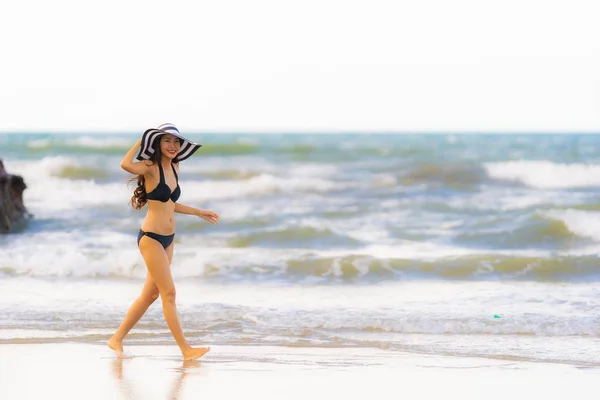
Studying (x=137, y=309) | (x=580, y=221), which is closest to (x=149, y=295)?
(x=137, y=309)

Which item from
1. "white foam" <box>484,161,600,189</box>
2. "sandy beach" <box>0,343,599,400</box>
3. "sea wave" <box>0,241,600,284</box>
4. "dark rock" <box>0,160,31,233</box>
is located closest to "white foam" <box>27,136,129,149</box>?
"white foam" <box>484,161,600,189</box>

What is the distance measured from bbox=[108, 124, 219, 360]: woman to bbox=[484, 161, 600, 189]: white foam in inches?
710

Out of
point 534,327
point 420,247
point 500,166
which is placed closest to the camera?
point 534,327

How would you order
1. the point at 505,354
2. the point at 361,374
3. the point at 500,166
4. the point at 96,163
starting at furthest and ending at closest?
the point at 96,163, the point at 500,166, the point at 505,354, the point at 361,374

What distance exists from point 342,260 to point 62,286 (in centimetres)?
326

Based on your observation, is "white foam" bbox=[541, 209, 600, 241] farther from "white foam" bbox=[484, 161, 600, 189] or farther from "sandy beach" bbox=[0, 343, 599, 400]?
"sandy beach" bbox=[0, 343, 599, 400]

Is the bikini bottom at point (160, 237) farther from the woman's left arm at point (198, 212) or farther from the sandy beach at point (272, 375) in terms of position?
the sandy beach at point (272, 375)

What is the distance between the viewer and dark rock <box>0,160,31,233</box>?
14.2 m

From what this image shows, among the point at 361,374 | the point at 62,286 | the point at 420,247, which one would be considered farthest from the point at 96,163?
the point at 361,374

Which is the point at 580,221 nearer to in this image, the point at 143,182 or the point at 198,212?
the point at 198,212

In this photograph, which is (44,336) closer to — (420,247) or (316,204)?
(420,247)

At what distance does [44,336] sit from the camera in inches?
286

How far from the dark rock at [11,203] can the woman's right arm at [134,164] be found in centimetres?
884

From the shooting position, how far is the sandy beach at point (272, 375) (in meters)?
5.43
